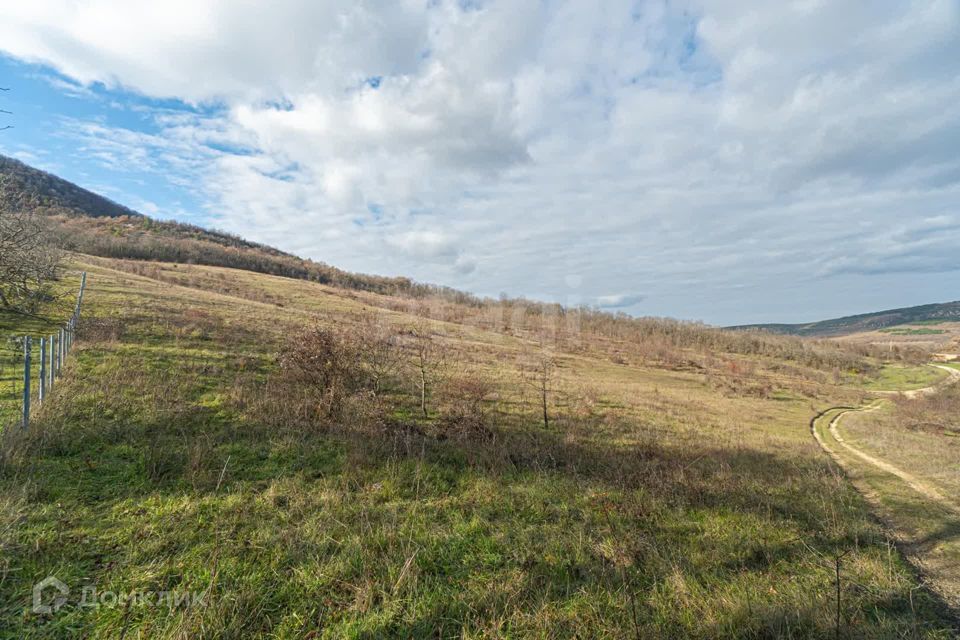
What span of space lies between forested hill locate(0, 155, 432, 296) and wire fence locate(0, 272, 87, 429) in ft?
120

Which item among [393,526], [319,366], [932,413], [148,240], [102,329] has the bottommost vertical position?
[932,413]

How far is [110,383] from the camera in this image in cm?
1098

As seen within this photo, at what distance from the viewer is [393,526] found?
600cm

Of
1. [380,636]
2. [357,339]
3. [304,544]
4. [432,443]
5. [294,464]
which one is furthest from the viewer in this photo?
[357,339]

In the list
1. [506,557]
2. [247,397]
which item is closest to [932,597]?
[506,557]

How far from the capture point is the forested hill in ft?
260

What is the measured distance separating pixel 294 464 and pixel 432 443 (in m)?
3.59

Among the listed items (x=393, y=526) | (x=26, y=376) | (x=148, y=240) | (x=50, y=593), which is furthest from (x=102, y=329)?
(x=148, y=240)

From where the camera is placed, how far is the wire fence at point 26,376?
786 cm

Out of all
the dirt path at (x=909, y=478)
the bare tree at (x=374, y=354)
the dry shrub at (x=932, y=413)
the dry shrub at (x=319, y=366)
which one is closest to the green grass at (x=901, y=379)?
the dry shrub at (x=932, y=413)

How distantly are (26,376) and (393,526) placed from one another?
8.41 metres

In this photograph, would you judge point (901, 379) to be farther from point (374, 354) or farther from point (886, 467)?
point (374, 354)

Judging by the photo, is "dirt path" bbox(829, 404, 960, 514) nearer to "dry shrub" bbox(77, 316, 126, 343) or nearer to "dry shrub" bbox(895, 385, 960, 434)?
"dry shrub" bbox(895, 385, 960, 434)

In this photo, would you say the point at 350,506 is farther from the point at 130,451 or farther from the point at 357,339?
the point at 357,339
